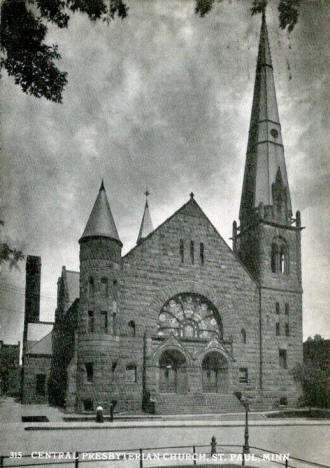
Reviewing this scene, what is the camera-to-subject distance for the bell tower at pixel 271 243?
109ft

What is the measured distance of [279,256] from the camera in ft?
119

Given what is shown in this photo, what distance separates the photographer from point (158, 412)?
89.3 feet

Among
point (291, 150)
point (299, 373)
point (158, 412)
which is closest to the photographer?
point (291, 150)

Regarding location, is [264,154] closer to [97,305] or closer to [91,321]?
[97,305]

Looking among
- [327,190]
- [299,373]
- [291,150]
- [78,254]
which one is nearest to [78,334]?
[78,254]

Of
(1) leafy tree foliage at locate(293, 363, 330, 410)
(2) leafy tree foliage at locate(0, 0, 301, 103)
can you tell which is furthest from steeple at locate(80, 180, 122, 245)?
(2) leafy tree foliage at locate(0, 0, 301, 103)

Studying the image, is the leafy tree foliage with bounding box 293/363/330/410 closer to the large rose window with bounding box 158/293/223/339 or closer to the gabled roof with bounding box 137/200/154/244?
the large rose window with bounding box 158/293/223/339

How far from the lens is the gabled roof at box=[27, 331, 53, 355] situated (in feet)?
137

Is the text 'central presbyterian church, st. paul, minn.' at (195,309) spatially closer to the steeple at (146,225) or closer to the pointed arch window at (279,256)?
the pointed arch window at (279,256)

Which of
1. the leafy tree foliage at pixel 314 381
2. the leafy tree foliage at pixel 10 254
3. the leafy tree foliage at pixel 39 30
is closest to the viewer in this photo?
the leafy tree foliage at pixel 39 30

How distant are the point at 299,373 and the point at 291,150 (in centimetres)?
1991

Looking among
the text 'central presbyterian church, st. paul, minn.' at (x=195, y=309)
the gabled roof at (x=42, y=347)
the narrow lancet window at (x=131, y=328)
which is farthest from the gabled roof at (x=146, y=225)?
the narrow lancet window at (x=131, y=328)

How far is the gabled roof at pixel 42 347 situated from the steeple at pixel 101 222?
16.5m

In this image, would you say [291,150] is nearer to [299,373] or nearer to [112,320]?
[112,320]
